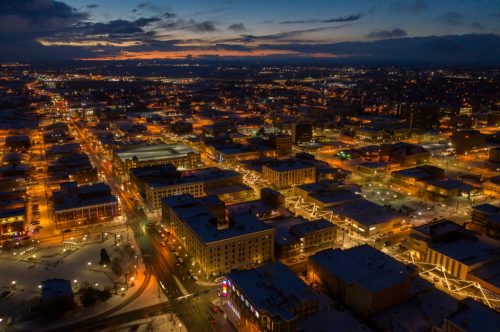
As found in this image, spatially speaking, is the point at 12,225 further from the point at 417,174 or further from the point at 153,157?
the point at 417,174

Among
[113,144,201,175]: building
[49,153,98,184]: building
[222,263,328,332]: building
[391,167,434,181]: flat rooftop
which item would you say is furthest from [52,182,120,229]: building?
[391,167,434,181]: flat rooftop

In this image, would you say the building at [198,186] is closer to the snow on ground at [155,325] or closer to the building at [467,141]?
the snow on ground at [155,325]

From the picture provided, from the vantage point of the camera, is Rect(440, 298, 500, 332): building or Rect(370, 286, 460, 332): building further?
Rect(370, 286, 460, 332): building

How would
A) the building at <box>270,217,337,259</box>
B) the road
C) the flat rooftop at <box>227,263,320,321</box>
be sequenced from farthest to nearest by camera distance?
1. the building at <box>270,217,337,259</box>
2. the road
3. the flat rooftop at <box>227,263,320,321</box>

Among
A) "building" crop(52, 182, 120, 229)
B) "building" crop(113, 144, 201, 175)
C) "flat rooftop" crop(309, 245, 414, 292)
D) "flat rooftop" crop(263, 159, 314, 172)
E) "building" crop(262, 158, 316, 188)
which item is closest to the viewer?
"flat rooftop" crop(309, 245, 414, 292)

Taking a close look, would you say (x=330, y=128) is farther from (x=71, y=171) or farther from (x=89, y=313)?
(x=89, y=313)

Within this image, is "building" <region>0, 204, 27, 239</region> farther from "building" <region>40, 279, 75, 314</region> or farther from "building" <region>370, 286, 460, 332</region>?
"building" <region>370, 286, 460, 332</region>
